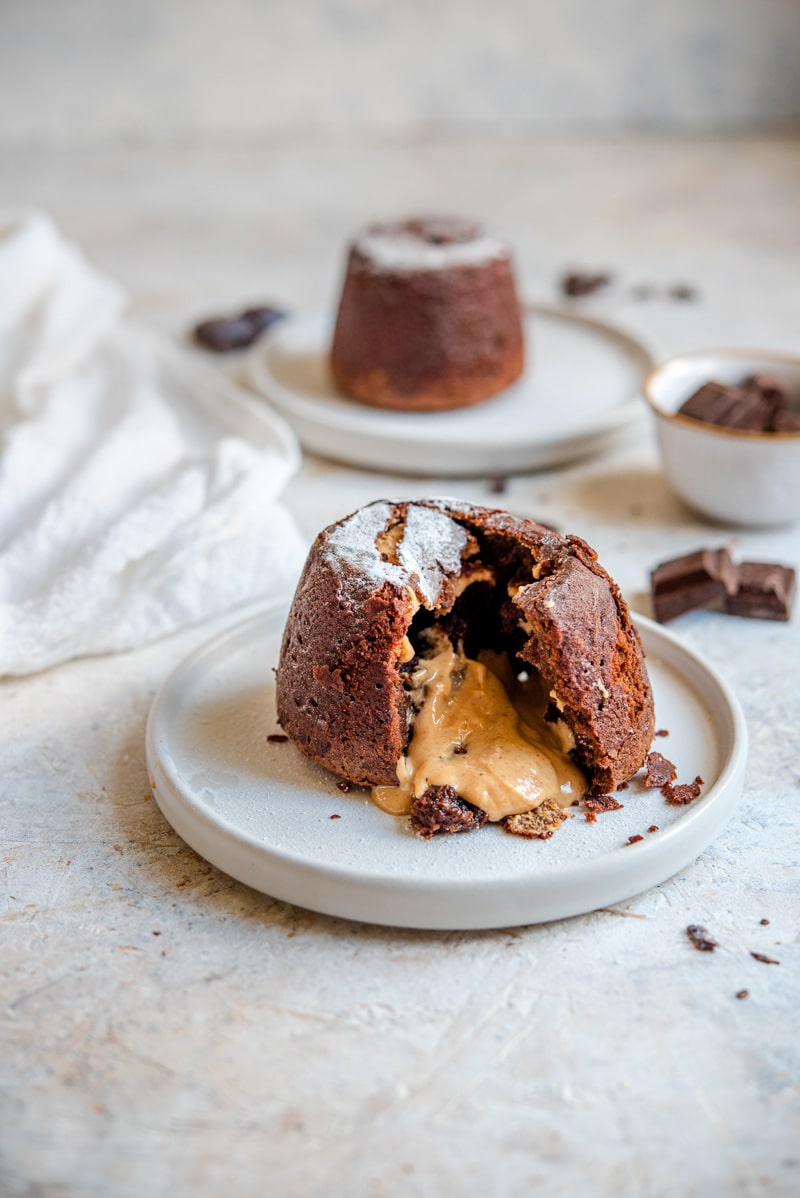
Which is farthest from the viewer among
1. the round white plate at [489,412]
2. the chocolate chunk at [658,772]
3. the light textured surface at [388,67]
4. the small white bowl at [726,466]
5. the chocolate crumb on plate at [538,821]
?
the light textured surface at [388,67]

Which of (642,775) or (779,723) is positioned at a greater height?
(642,775)

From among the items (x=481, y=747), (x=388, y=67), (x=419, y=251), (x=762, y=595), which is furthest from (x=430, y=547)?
(x=388, y=67)

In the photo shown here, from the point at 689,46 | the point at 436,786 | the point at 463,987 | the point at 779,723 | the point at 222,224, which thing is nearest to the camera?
the point at 463,987

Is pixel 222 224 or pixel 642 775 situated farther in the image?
pixel 222 224

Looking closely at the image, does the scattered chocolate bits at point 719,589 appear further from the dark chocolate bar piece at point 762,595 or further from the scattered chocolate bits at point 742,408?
the scattered chocolate bits at point 742,408

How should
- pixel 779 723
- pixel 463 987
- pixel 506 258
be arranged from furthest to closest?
1. pixel 506 258
2. pixel 779 723
3. pixel 463 987

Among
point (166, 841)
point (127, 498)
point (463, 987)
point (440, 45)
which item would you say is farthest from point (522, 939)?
point (440, 45)

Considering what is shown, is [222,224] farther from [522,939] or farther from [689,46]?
Answer: [522,939]

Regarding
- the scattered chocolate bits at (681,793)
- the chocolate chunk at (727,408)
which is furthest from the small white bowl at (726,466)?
the scattered chocolate bits at (681,793)
